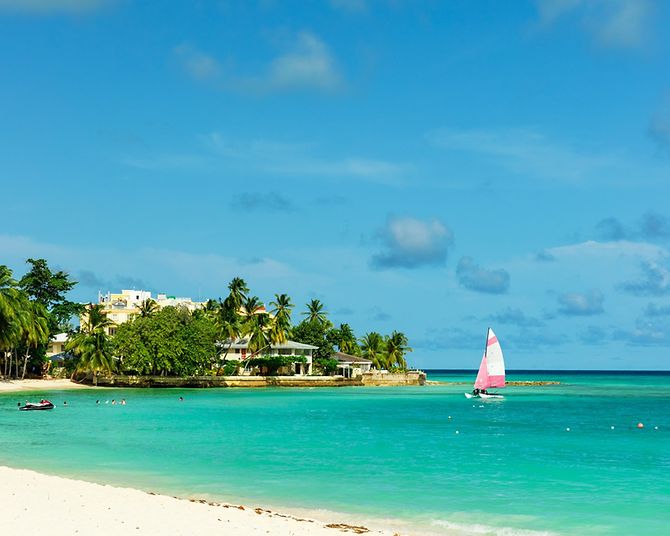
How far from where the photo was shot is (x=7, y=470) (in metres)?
27.0

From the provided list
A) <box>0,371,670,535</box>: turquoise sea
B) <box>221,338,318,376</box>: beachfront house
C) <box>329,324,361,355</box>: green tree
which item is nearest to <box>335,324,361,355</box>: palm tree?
<box>329,324,361,355</box>: green tree

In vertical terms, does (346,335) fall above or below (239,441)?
above

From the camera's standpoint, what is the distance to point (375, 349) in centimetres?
15762

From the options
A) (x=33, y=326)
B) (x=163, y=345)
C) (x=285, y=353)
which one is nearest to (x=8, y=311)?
(x=33, y=326)

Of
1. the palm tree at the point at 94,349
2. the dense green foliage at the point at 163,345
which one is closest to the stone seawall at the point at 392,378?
the dense green foliage at the point at 163,345

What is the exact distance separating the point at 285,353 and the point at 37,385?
39.0 m

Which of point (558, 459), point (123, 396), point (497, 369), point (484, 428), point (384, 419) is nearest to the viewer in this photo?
point (558, 459)

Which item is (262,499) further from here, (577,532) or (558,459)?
(558,459)

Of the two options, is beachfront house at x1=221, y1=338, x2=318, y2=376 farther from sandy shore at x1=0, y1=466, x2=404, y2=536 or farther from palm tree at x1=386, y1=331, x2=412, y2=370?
sandy shore at x1=0, y1=466, x2=404, y2=536

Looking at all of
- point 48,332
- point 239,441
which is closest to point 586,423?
point 239,441

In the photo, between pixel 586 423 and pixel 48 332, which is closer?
pixel 586 423

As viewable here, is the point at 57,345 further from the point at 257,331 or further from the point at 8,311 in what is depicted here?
the point at 8,311

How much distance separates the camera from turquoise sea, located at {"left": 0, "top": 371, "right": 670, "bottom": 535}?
23781 millimetres

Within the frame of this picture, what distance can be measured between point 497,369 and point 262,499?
70921 millimetres
